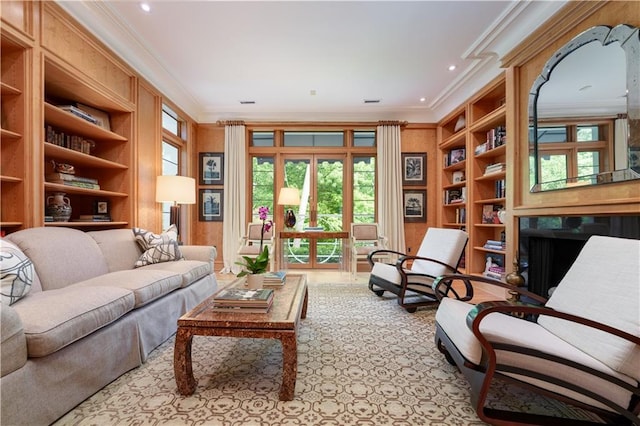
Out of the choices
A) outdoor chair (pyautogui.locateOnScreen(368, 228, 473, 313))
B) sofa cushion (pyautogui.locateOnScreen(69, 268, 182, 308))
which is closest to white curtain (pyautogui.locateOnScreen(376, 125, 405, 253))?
outdoor chair (pyautogui.locateOnScreen(368, 228, 473, 313))

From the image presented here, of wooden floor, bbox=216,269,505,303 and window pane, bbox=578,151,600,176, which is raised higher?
window pane, bbox=578,151,600,176

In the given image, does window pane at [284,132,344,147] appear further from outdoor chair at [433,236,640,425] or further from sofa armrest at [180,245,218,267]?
outdoor chair at [433,236,640,425]

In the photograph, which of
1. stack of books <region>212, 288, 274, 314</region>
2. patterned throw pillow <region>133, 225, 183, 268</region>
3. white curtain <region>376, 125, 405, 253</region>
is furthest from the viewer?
white curtain <region>376, 125, 405, 253</region>

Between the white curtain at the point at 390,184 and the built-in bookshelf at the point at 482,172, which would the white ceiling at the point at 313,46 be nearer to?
the built-in bookshelf at the point at 482,172

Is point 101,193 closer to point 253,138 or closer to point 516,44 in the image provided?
point 253,138

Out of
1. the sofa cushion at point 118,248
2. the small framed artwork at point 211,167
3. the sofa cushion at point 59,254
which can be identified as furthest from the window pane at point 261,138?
the sofa cushion at point 59,254

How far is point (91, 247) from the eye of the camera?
2.31 m

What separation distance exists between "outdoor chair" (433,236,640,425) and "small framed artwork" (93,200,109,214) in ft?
12.3

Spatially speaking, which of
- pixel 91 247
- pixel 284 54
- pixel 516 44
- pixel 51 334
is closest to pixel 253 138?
pixel 284 54

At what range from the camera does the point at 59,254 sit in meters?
1.98

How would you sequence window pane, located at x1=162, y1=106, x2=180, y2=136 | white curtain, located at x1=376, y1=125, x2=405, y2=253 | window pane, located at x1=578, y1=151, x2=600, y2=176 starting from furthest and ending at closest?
white curtain, located at x1=376, y1=125, x2=405, y2=253
window pane, located at x1=162, y1=106, x2=180, y2=136
window pane, located at x1=578, y1=151, x2=600, y2=176

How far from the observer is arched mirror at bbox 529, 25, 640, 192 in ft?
6.11

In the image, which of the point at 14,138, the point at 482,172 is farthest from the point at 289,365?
the point at 482,172

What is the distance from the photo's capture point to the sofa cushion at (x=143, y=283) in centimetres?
186
